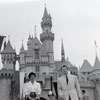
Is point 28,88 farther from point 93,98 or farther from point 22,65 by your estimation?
point 22,65

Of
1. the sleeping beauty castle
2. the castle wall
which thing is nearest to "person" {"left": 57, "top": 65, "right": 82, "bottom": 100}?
the sleeping beauty castle

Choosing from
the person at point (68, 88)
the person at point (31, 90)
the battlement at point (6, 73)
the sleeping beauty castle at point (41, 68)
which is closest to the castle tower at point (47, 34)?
the sleeping beauty castle at point (41, 68)

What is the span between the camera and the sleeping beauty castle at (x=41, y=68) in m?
50.7

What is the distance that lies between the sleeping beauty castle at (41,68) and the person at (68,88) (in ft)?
123

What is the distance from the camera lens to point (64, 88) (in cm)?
784

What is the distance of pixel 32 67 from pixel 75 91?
48484mm

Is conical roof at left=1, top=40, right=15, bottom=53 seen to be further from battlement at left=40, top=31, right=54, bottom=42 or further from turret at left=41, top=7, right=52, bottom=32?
turret at left=41, top=7, right=52, bottom=32

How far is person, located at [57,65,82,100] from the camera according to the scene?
303 inches

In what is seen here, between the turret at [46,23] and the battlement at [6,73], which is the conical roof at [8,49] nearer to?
the battlement at [6,73]

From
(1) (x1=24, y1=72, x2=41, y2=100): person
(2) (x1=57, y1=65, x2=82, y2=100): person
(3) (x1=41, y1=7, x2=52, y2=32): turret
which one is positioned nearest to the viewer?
(1) (x1=24, y1=72, x2=41, y2=100): person

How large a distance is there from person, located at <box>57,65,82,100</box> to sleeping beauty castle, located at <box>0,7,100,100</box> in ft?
123

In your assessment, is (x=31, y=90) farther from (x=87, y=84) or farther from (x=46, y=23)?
(x=46, y=23)

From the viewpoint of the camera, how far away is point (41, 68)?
2221 inches

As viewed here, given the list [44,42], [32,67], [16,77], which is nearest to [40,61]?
[32,67]
